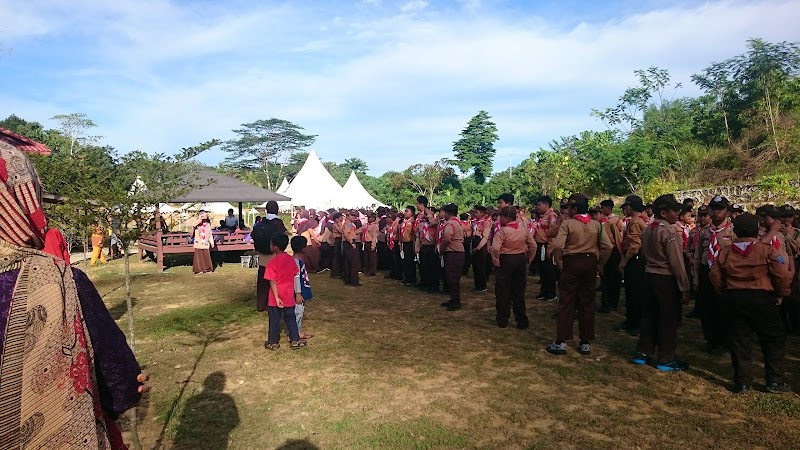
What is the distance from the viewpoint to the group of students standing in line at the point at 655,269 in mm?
5277

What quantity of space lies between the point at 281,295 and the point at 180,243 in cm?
1083

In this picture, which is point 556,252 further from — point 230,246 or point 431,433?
point 230,246

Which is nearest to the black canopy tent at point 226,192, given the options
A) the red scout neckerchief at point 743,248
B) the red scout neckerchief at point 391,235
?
the red scout neckerchief at point 391,235

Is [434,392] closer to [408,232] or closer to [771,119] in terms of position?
[408,232]

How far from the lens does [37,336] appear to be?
1.43m

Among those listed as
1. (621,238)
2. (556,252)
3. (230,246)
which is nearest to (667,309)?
(556,252)

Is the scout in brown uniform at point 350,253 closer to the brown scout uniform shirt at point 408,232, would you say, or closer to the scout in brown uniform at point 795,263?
the brown scout uniform shirt at point 408,232

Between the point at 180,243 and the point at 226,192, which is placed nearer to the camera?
the point at 180,243

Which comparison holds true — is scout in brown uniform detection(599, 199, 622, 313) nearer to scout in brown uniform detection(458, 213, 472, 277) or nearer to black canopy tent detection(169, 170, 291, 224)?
scout in brown uniform detection(458, 213, 472, 277)

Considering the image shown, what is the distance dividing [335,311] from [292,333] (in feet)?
8.47

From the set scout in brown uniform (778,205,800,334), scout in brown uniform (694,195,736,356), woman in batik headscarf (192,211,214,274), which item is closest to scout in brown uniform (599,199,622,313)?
scout in brown uniform (694,195,736,356)

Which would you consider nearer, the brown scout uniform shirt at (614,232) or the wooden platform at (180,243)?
the brown scout uniform shirt at (614,232)

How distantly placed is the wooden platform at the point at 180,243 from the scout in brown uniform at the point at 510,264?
11.1 metres

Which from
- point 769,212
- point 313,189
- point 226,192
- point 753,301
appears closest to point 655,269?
point 753,301
